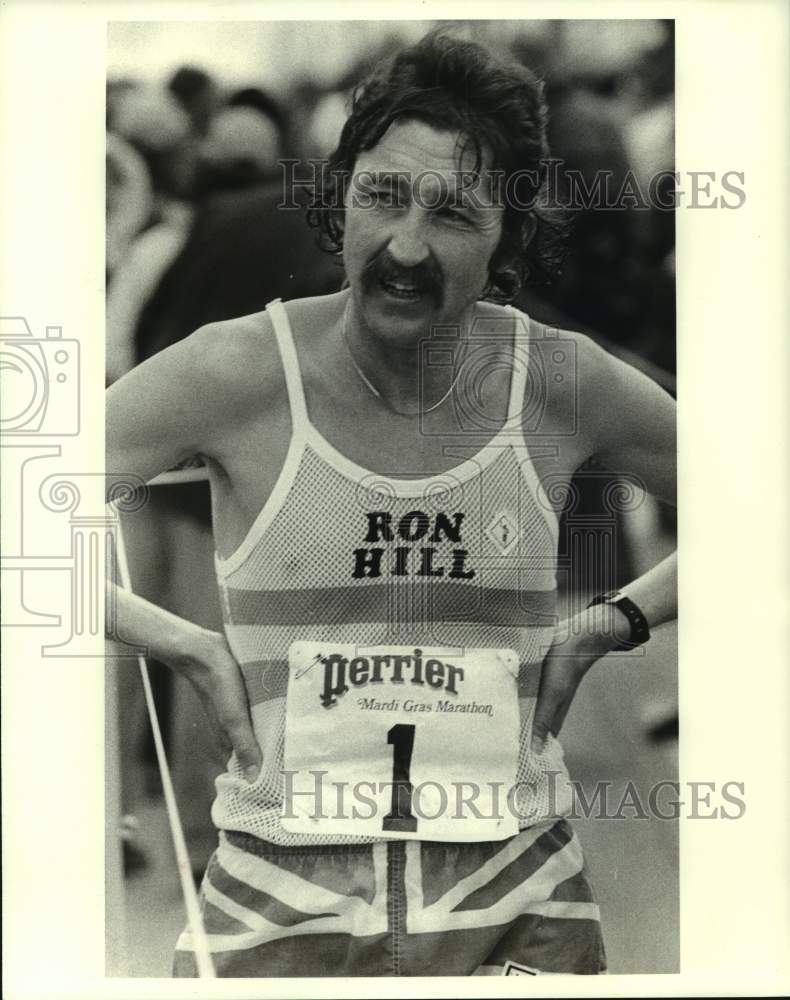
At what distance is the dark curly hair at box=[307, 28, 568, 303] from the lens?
1468 millimetres

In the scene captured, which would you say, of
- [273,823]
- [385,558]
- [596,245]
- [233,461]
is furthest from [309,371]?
[273,823]

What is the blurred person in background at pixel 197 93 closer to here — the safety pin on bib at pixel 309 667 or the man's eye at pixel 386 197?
the man's eye at pixel 386 197

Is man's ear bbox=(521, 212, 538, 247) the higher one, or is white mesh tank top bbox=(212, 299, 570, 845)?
man's ear bbox=(521, 212, 538, 247)

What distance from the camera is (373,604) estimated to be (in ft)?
4.83

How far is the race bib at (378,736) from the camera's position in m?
1.47

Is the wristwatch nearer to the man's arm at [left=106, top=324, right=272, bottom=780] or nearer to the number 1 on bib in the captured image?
the number 1 on bib

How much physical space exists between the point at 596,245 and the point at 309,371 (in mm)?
404

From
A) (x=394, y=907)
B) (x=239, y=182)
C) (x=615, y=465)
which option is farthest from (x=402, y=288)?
(x=394, y=907)

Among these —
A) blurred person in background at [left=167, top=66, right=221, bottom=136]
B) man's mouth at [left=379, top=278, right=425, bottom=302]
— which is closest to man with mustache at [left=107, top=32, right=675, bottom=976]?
man's mouth at [left=379, top=278, right=425, bottom=302]

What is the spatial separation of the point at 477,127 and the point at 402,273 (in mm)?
205

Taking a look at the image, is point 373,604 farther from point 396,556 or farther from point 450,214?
point 450,214

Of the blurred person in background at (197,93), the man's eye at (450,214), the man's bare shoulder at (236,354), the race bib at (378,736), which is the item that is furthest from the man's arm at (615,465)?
the blurred person in background at (197,93)

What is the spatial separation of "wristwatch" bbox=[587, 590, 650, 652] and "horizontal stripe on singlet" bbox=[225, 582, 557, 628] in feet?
0.41

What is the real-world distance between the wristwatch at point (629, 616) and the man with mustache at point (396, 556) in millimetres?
43
